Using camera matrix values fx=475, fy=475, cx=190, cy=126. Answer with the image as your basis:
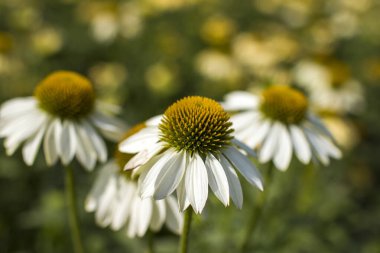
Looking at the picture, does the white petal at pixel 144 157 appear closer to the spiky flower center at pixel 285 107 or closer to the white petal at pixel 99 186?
the white petal at pixel 99 186

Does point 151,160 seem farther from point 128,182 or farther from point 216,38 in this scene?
point 216,38

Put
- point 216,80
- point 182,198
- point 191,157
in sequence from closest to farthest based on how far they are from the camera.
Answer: point 182,198
point 191,157
point 216,80

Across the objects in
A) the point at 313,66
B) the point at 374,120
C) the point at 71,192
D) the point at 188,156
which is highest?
the point at 188,156

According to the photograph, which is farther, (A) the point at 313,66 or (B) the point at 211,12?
(B) the point at 211,12

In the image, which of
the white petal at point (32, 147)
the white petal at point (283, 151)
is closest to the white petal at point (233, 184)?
the white petal at point (283, 151)

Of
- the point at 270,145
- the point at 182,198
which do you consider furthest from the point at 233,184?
the point at 270,145

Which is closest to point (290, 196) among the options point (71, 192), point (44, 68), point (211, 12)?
point (71, 192)

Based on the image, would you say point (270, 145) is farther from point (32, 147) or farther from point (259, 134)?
point (32, 147)

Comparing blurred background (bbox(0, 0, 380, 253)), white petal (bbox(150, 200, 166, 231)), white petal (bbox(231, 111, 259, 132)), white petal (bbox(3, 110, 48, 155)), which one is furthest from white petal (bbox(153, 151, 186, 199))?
blurred background (bbox(0, 0, 380, 253))

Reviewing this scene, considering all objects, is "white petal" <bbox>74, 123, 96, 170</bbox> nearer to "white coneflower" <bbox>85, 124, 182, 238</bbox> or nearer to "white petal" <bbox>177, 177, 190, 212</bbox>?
"white coneflower" <bbox>85, 124, 182, 238</bbox>
